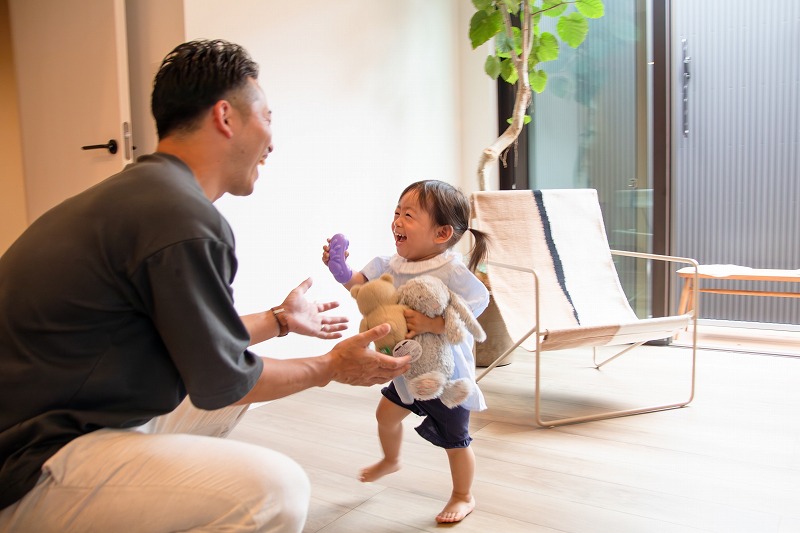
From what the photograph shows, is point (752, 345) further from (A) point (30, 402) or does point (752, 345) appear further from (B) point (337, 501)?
(A) point (30, 402)

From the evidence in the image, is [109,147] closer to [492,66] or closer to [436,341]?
[436,341]

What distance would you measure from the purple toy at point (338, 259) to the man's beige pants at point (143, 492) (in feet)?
2.73

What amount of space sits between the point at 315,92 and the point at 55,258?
2.19m

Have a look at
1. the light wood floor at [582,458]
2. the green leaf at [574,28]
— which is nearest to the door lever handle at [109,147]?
the light wood floor at [582,458]

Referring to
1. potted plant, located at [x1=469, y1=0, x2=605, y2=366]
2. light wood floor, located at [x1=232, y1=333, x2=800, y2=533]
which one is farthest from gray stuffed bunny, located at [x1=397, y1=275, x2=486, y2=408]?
potted plant, located at [x1=469, y1=0, x2=605, y2=366]

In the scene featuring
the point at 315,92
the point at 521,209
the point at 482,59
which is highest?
the point at 482,59

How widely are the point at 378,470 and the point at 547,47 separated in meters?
2.59

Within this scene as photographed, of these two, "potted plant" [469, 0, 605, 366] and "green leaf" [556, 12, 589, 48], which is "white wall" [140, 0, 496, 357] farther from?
"green leaf" [556, 12, 589, 48]

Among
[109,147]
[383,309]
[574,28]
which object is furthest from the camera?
[574,28]

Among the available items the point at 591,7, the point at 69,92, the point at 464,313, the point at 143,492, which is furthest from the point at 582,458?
the point at 69,92

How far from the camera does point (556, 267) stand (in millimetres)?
2885

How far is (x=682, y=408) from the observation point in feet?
8.27

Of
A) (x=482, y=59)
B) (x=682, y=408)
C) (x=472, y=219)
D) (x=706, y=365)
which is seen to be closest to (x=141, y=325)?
(x=472, y=219)

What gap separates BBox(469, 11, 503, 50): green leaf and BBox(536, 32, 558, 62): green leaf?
230 millimetres
